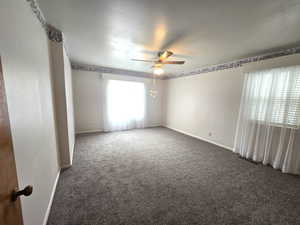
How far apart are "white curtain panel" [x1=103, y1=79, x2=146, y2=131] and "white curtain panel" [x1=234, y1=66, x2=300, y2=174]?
135 inches

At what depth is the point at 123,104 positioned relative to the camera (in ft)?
15.9

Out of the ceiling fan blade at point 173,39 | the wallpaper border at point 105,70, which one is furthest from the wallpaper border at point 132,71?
the ceiling fan blade at point 173,39

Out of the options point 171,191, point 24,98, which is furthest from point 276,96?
point 24,98

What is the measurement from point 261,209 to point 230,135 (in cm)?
206

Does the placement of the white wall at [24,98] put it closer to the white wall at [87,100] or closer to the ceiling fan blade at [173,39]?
the ceiling fan blade at [173,39]

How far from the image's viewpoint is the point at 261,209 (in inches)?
63.2

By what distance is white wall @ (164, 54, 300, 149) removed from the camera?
3.18m

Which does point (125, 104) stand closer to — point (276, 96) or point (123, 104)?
point (123, 104)

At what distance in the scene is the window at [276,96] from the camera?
2.33m

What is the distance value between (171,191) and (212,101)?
293 centimetres

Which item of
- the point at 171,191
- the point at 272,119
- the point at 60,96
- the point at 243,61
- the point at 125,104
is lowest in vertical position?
the point at 171,191

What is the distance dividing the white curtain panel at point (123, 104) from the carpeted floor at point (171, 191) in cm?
182

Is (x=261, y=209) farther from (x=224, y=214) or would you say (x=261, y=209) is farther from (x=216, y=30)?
(x=216, y=30)

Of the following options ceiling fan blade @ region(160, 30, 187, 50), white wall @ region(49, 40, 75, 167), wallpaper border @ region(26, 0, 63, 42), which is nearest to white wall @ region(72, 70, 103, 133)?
→ white wall @ region(49, 40, 75, 167)
